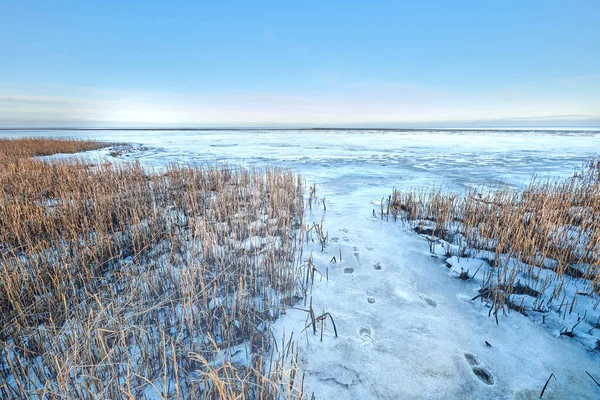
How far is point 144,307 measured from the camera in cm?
278

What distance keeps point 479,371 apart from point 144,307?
10.5 ft

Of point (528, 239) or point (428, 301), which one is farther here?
point (528, 239)

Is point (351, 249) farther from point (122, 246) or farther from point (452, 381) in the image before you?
point (122, 246)

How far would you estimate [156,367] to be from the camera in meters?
2.26

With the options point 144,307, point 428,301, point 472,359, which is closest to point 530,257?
point 428,301

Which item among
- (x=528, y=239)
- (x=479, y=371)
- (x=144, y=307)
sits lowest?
(x=479, y=371)

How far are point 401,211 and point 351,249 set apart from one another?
2325 mm

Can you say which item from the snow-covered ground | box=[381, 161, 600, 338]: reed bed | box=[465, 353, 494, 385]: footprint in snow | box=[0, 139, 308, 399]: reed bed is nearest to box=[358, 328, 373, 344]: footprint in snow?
the snow-covered ground

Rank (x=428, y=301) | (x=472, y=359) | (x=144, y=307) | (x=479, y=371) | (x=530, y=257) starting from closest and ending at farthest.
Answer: (x=479, y=371) → (x=472, y=359) → (x=144, y=307) → (x=428, y=301) → (x=530, y=257)

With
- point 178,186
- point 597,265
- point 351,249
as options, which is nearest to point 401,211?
point 351,249

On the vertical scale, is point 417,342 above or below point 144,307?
below

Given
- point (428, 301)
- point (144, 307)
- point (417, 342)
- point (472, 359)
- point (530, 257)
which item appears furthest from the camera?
point (530, 257)

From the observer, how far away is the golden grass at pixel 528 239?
3.32 m

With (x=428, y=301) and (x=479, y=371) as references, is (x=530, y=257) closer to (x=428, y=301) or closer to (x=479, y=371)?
(x=428, y=301)
